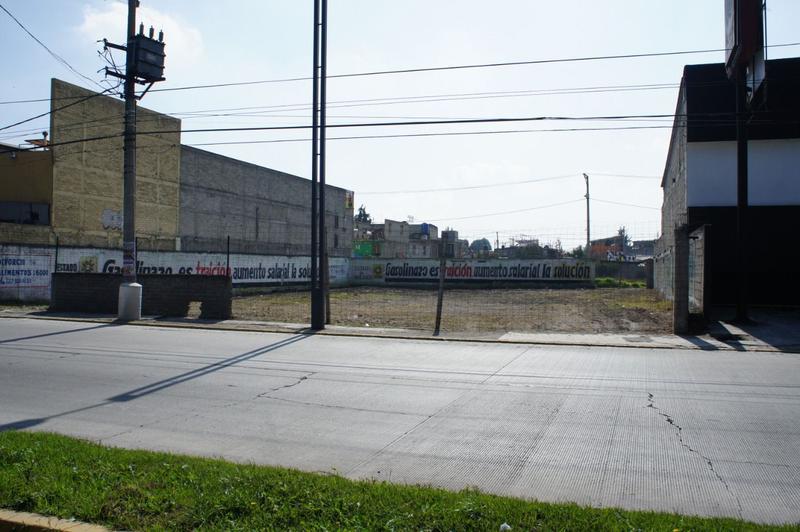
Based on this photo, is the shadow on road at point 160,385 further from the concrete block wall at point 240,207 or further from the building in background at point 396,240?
the building in background at point 396,240

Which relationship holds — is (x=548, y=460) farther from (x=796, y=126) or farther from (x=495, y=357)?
(x=796, y=126)

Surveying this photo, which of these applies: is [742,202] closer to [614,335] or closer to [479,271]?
[614,335]

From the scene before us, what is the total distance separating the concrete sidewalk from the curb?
493 inches

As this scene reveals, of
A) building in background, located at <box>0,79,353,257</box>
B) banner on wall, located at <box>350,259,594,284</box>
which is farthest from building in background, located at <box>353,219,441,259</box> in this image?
banner on wall, located at <box>350,259,594,284</box>

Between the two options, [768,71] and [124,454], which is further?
[768,71]

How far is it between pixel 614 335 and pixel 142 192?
34666mm

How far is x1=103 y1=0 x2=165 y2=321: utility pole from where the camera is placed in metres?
19.8

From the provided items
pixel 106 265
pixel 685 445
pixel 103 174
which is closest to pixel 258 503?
pixel 685 445

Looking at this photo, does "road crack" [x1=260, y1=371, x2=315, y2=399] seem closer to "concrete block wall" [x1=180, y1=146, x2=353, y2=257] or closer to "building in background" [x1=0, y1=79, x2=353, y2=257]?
"building in background" [x1=0, y1=79, x2=353, y2=257]

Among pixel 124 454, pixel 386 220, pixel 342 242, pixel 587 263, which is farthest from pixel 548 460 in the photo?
pixel 386 220

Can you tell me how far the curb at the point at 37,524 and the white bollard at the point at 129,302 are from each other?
17.0m

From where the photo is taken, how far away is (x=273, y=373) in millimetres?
11070

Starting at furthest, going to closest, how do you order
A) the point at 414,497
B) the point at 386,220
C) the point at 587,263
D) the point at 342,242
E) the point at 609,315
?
1. the point at 386,220
2. the point at 342,242
3. the point at 587,263
4. the point at 609,315
5. the point at 414,497

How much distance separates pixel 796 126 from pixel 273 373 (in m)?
20.9
